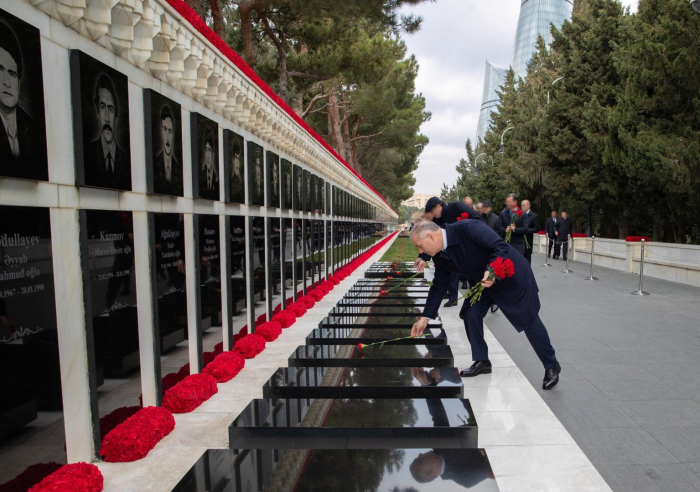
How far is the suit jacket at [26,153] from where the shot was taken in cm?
274

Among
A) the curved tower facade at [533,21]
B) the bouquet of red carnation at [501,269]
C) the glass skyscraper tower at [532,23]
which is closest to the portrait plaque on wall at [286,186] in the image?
the bouquet of red carnation at [501,269]

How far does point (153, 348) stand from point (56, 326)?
3.96 ft

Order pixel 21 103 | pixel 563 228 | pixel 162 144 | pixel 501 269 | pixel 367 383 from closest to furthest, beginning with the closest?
pixel 21 103, pixel 367 383, pixel 501 269, pixel 162 144, pixel 563 228

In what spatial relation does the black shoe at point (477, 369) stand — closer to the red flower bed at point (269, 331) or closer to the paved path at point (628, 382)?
the paved path at point (628, 382)

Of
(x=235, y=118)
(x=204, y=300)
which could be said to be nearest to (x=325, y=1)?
(x=235, y=118)

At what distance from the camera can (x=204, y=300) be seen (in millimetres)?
5586

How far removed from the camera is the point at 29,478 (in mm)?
2936

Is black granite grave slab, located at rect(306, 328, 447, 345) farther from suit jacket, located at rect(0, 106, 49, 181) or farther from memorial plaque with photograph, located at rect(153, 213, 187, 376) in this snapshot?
suit jacket, located at rect(0, 106, 49, 181)

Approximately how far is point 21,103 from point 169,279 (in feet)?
6.89

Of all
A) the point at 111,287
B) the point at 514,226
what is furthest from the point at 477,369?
the point at 514,226

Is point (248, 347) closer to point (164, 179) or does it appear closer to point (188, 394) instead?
point (188, 394)

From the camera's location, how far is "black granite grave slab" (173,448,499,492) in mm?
2531

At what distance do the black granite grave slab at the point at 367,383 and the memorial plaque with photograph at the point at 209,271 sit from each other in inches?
60.0

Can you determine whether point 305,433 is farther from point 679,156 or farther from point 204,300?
point 679,156
